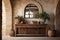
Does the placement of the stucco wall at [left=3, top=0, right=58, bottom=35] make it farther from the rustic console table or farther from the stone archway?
the rustic console table

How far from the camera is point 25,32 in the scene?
36.2 ft

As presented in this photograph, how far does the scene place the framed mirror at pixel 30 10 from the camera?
39.5 feet

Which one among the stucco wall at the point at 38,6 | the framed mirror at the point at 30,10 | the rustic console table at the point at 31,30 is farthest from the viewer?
the framed mirror at the point at 30,10

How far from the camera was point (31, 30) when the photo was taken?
11.1m

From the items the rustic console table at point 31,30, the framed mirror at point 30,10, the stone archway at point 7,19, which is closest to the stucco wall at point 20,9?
the stone archway at point 7,19

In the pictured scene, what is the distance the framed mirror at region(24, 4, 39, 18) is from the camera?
39.5 feet

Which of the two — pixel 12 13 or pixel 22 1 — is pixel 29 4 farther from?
pixel 12 13

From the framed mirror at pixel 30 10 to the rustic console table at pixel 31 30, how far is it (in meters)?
1.25

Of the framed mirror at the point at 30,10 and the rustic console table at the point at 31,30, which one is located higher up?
the framed mirror at the point at 30,10

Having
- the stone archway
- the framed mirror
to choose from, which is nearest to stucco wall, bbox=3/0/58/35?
the stone archway

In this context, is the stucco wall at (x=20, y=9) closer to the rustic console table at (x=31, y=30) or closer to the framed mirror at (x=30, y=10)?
the framed mirror at (x=30, y=10)

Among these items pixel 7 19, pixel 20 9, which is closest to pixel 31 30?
pixel 20 9

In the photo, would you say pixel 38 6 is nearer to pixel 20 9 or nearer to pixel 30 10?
pixel 30 10

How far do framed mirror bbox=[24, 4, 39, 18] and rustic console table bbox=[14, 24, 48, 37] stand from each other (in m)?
1.25
